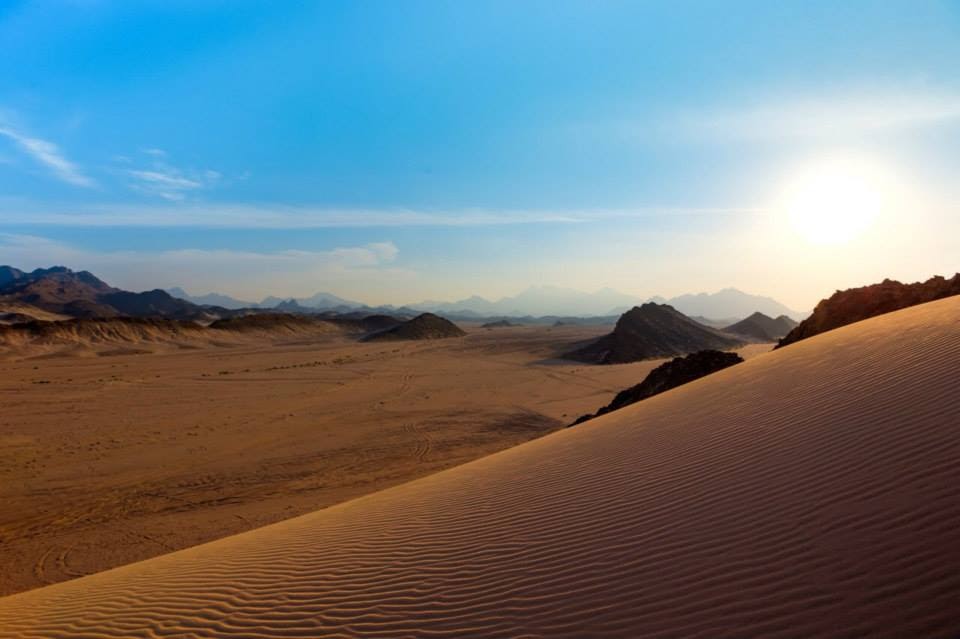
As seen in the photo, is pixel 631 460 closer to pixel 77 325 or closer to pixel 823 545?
pixel 823 545

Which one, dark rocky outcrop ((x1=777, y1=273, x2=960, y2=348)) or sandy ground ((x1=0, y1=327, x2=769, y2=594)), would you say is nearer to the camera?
sandy ground ((x1=0, y1=327, x2=769, y2=594))

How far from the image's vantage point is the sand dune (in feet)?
8.05

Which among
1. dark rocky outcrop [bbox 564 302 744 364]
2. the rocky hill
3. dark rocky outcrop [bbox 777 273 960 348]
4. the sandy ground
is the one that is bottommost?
the sandy ground

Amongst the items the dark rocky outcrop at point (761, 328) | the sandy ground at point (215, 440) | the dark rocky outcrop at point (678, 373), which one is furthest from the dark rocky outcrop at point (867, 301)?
the dark rocky outcrop at point (761, 328)

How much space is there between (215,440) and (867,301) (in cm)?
1738

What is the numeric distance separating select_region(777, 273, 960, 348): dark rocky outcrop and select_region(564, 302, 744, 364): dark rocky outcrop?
67.0ft

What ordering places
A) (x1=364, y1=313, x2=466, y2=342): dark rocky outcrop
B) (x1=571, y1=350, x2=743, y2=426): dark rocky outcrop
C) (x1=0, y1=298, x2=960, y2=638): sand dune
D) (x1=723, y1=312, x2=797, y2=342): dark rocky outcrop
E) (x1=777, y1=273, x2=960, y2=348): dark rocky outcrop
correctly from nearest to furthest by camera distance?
(x1=0, y1=298, x2=960, y2=638): sand dune → (x1=777, y1=273, x2=960, y2=348): dark rocky outcrop → (x1=571, y1=350, x2=743, y2=426): dark rocky outcrop → (x1=723, y1=312, x2=797, y2=342): dark rocky outcrop → (x1=364, y1=313, x2=466, y2=342): dark rocky outcrop

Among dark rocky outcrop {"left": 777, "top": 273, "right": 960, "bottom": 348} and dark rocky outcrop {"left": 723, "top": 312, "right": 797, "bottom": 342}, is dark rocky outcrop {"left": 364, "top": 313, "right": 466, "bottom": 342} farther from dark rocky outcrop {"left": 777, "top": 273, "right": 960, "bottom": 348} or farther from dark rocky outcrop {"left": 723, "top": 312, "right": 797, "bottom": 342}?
dark rocky outcrop {"left": 777, "top": 273, "right": 960, "bottom": 348}

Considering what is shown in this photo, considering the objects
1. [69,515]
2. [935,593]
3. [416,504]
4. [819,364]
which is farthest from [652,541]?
[69,515]

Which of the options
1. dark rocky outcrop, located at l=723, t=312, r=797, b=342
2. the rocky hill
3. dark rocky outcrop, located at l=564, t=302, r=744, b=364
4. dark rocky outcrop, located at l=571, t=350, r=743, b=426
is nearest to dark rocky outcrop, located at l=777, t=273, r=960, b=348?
dark rocky outcrop, located at l=571, t=350, r=743, b=426

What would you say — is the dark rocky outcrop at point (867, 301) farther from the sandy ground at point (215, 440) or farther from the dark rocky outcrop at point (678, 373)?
the sandy ground at point (215, 440)

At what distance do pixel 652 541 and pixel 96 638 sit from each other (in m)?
4.10

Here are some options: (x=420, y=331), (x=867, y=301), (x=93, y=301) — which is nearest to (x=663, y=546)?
(x=867, y=301)

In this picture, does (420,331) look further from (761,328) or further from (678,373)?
(678,373)
